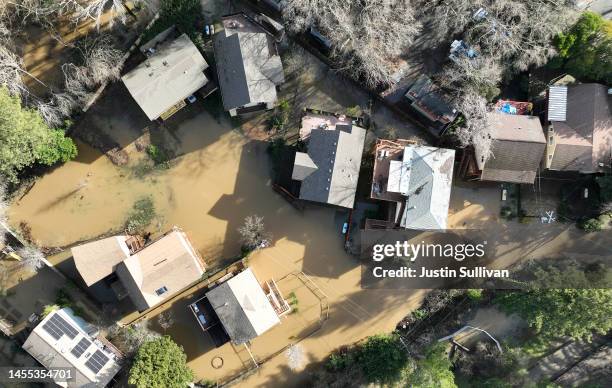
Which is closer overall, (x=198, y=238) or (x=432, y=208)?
(x=432, y=208)

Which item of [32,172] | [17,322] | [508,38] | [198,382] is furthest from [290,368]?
[508,38]

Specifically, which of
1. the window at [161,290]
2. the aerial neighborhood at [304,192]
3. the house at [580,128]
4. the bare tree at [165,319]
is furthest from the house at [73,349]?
the house at [580,128]

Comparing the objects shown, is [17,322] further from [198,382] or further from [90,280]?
[198,382]

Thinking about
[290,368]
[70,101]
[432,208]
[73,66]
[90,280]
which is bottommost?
[290,368]

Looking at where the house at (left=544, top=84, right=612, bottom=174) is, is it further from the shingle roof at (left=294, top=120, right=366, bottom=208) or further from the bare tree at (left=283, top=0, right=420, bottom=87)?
the shingle roof at (left=294, top=120, right=366, bottom=208)

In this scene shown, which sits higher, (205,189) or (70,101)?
(70,101)

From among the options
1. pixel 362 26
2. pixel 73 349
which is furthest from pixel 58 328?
pixel 362 26

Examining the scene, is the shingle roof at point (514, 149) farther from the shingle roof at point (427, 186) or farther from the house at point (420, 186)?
the house at point (420, 186)
